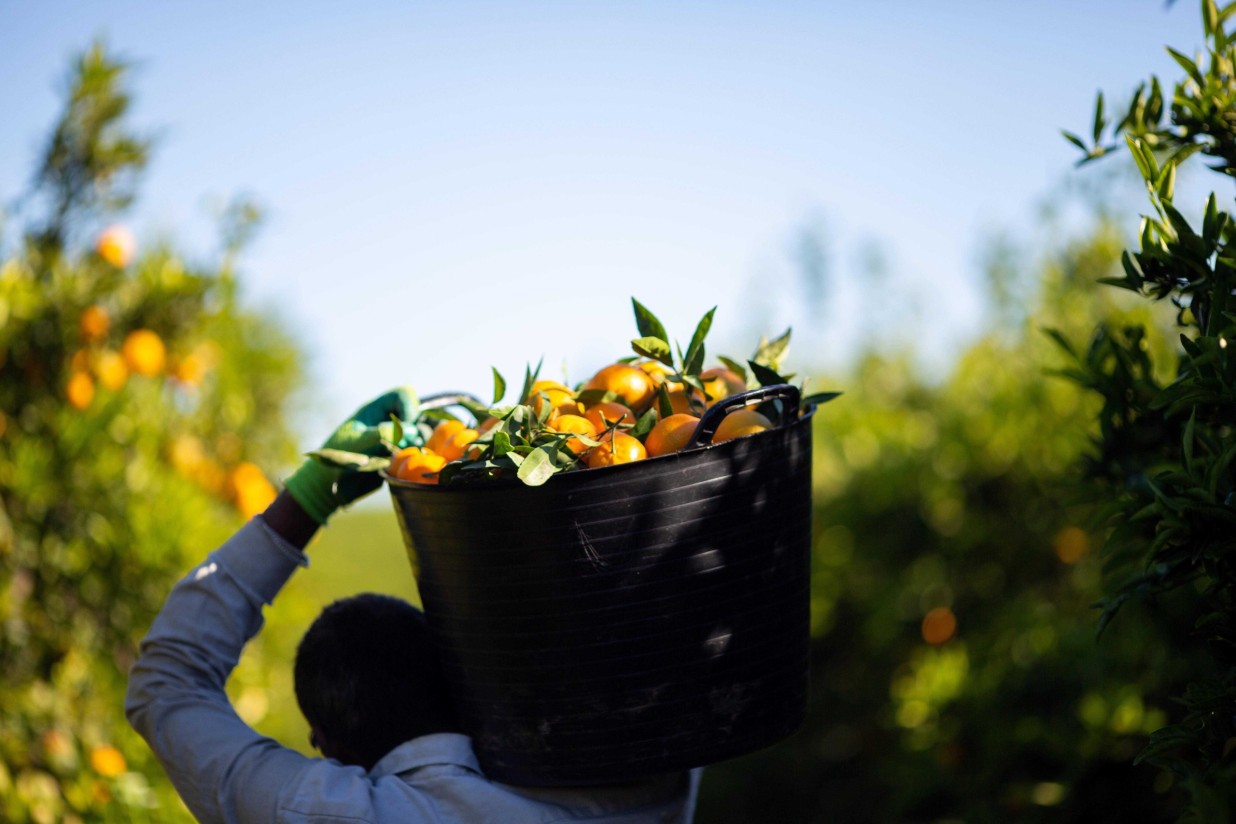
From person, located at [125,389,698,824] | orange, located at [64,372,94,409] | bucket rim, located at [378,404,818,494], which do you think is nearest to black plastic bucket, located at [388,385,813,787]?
bucket rim, located at [378,404,818,494]

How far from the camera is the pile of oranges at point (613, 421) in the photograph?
1.42 meters

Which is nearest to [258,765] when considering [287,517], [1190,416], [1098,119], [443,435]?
[287,517]

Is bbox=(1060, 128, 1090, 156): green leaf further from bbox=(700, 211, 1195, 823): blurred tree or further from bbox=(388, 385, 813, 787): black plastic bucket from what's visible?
bbox=(700, 211, 1195, 823): blurred tree

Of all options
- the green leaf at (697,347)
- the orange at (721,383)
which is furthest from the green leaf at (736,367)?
the green leaf at (697,347)

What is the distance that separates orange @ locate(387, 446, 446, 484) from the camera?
151 cm

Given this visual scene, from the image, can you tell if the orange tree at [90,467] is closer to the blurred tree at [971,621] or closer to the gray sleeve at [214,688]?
the gray sleeve at [214,688]

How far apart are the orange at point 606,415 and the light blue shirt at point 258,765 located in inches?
20.8

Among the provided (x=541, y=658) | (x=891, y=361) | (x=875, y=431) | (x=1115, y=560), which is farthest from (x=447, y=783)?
(x=891, y=361)

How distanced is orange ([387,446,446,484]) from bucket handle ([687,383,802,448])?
37 cm

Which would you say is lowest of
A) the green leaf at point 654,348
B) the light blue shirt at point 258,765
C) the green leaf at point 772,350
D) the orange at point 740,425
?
the light blue shirt at point 258,765

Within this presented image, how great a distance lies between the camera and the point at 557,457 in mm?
1366

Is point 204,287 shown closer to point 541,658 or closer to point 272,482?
point 272,482

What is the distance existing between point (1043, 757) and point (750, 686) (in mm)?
2256

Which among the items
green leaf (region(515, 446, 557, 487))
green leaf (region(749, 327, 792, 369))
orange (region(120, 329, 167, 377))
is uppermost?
orange (region(120, 329, 167, 377))
